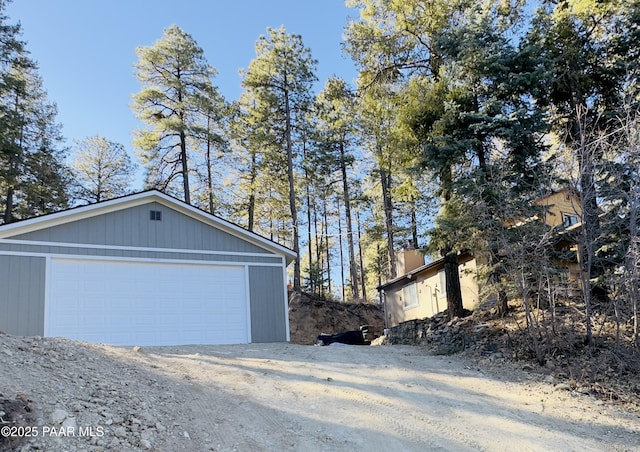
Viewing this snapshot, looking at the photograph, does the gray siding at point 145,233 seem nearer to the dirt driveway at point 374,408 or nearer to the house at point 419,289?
the dirt driveway at point 374,408

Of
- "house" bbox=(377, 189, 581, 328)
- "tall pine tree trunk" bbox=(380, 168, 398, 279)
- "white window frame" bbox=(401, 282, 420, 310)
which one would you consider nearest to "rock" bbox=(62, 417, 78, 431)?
"house" bbox=(377, 189, 581, 328)

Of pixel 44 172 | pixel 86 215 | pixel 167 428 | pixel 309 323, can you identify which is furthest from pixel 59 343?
pixel 44 172

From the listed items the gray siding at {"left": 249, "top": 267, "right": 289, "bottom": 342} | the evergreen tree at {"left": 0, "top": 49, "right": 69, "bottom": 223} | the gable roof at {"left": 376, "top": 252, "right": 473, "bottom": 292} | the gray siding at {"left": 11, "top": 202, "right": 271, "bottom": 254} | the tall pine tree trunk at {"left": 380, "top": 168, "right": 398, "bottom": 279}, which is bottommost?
the gray siding at {"left": 249, "top": 267, "right": 289, "bottom": 342}

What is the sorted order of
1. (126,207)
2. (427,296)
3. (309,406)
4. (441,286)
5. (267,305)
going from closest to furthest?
(309,406) < (126,207) < (267,305) < (441,286) < (427,296)

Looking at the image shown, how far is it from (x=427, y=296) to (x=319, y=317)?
5.95 metres

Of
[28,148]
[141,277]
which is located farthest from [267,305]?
[28,148]

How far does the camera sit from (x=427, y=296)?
58.1 ft

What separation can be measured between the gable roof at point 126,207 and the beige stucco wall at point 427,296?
656 cm

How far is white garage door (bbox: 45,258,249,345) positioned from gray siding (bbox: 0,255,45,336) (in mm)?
202

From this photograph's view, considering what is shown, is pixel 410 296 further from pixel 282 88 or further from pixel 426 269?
pixel 282 88

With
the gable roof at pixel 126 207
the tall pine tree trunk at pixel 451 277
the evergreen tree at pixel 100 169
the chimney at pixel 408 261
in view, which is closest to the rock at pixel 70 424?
the gable roof at pixel 126 207

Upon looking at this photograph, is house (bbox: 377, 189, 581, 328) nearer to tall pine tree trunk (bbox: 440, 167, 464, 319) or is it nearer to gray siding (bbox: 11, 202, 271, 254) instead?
tall pine tree trunk (bbox: 440, 167, 464, 319)

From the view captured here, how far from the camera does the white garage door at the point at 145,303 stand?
1030 centimetres

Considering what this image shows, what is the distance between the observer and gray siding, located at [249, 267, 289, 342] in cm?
1220
